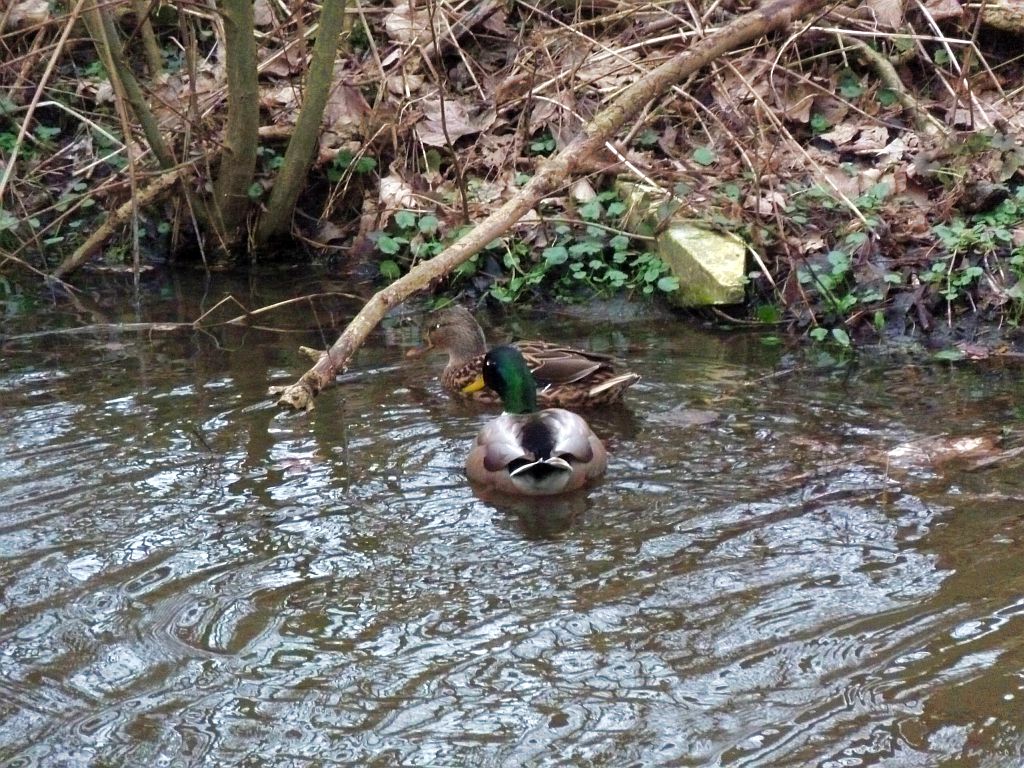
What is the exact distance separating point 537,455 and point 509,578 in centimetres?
92

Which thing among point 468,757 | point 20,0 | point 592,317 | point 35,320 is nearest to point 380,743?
point 468,757

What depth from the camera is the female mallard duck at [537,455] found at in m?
5.30

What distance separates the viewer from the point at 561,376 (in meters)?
6.69

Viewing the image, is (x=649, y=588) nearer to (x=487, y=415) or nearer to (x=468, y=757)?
(x=468, y=757)

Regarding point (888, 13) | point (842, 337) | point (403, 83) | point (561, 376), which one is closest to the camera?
point (561, 376)

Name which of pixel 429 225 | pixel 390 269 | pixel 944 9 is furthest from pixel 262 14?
pixel 944 9

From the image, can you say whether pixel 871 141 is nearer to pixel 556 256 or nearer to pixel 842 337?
pixel 842 337

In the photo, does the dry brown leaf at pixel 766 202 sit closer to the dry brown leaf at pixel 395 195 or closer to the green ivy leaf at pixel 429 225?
the green ivy leaf at pixel 429 225

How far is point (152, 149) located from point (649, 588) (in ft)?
18.9

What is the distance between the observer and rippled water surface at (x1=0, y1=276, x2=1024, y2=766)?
3.50 m

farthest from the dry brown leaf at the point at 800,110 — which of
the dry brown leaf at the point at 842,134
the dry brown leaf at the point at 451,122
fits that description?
the dry brown leaf at the point at 451,122

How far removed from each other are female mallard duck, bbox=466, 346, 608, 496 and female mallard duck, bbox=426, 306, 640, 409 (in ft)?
2.55

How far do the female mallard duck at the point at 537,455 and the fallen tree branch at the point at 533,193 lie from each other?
2.21ft

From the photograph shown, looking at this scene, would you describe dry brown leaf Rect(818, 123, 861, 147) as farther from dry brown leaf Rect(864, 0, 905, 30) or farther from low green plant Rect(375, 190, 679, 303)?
low green plant Rect(375, 190, 679, 303)
